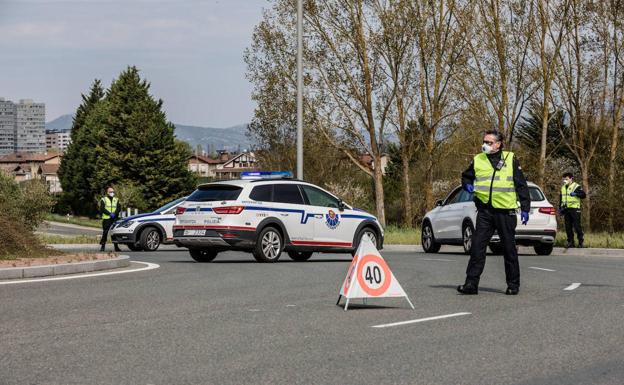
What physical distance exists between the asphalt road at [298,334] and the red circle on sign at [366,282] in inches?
8.6

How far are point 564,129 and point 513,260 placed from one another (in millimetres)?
41639

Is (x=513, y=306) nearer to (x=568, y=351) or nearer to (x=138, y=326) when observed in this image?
(x=568, y=351)

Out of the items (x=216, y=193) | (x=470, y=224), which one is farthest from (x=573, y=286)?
(x=470, y=224)

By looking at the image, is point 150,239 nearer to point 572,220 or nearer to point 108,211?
point 108,211

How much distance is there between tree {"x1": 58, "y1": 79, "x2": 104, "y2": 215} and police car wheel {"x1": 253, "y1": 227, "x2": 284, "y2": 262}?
65.3 m

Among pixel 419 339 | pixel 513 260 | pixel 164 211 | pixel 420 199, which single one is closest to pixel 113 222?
pixel 164 211

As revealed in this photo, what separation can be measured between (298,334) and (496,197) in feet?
13.4

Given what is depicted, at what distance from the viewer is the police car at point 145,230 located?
27.2m

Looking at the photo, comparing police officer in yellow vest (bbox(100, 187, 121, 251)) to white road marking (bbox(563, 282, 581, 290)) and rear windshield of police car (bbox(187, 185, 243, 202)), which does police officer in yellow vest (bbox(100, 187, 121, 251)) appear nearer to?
rear windshield of police car (bbox(187, 185, 243, 202))

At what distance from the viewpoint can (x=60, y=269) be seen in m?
15.2

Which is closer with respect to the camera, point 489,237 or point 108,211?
point 489,237

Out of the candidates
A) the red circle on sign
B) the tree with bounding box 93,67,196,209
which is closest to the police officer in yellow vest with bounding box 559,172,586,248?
the red circle on sign

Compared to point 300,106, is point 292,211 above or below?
below

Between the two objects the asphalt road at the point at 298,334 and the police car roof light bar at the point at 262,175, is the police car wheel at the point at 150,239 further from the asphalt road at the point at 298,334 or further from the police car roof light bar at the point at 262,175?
the asphalt road at the point at 298,334
